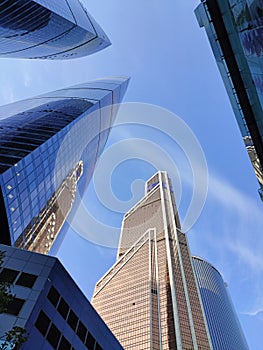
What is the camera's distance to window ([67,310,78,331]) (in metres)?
28.4

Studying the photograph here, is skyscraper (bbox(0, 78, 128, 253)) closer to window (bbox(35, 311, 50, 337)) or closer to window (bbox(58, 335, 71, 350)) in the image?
window (bbox(35, 311, 50, 337))

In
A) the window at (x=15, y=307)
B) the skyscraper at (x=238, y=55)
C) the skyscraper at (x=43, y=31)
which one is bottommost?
the window at (x=15, y=307)

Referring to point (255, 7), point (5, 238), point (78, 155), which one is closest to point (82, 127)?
point (78, 155)

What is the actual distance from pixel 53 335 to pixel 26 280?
5.26 meters

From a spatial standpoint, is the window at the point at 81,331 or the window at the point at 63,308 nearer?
the window at the point at 63,308

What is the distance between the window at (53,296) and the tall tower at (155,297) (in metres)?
111

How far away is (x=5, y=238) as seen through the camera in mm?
48812

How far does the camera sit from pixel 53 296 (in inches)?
1086

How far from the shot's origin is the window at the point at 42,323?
2419 centimetres

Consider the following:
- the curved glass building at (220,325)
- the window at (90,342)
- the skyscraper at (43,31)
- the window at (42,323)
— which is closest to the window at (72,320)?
the window at (90,342)

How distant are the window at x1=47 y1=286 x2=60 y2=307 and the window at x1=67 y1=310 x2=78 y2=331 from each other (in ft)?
7.70

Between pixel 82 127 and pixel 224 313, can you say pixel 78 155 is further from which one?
pixel 224 313

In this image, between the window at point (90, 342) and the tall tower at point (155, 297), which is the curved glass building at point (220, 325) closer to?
the tall tower at point (155, 297)

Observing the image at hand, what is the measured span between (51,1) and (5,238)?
55487 mm
